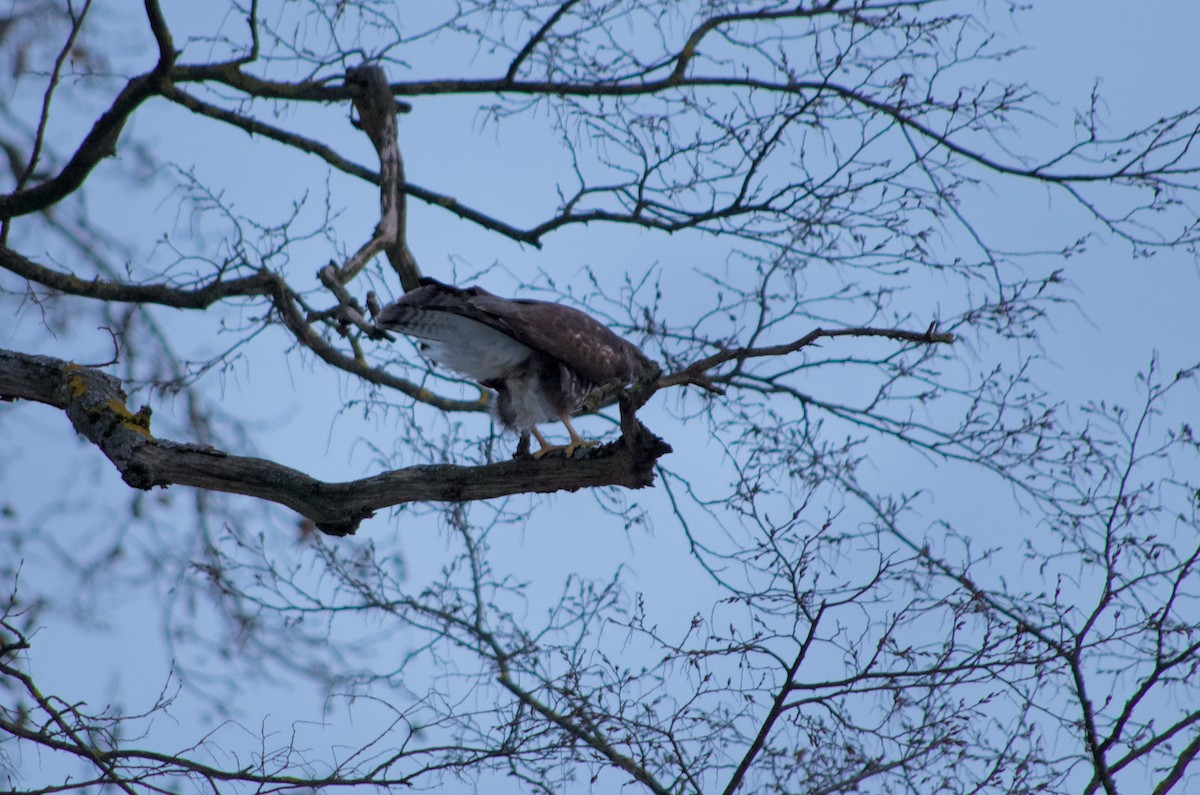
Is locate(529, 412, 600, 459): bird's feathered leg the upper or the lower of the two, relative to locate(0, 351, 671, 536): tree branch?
upper

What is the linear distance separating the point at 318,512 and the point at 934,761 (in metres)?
2.69

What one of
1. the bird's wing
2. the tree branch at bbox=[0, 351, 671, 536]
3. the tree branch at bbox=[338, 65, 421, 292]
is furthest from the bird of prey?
the tree branch at bbox=[338, 65, 421, 292]

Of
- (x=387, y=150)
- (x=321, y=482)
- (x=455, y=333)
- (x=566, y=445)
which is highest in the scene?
(x=387, y=150)

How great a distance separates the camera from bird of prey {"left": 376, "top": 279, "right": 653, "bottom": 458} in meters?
4.84

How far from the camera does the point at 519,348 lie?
534cm

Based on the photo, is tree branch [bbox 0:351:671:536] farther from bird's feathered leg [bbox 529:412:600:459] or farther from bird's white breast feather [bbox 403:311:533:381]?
bird's white breast feather [bbox 403:311:533:381]

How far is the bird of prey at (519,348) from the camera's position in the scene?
190 inches

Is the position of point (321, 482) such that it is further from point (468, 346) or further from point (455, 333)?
point (468, 346)

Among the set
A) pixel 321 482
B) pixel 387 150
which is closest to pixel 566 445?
pixel 321 482

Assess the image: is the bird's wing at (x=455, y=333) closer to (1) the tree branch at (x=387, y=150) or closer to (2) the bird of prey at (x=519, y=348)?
(2) the bird of prey at (x=519, y=348)

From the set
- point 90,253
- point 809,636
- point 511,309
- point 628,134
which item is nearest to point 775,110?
point 628,134

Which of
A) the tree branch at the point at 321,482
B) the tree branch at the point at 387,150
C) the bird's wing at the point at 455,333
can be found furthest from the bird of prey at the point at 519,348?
the tree branch at the point at 387,150

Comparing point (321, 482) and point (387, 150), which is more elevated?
point (387, 150)

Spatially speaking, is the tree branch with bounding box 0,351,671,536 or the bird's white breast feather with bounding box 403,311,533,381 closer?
the tree branch with bounding box 0,351,671,536
